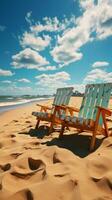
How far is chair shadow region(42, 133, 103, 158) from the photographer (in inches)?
149

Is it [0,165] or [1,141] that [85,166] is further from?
[1,141]

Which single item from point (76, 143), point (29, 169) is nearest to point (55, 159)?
point (29, 169)

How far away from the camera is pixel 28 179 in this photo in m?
2.67

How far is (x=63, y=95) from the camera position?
22.3ft

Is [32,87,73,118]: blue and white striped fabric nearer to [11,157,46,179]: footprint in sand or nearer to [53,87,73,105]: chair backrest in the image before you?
[53,87,73,105]: chair backrest

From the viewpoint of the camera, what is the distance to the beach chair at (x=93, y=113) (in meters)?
4.08

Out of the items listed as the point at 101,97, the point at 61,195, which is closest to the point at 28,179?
the point at 61,195

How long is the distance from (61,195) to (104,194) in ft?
1.27

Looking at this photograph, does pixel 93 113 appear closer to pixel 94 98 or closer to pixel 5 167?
pixel 94 98

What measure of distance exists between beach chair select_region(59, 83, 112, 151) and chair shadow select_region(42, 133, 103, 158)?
0.53 ft

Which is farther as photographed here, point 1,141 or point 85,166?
point 1,141

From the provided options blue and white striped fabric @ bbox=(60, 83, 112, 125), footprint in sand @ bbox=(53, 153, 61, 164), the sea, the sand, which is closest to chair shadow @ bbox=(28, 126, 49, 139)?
blue and white striped fabric @ bbox=(60, 83, 112, 125)

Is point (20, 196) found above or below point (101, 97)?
below

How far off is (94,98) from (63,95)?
5.79ft
